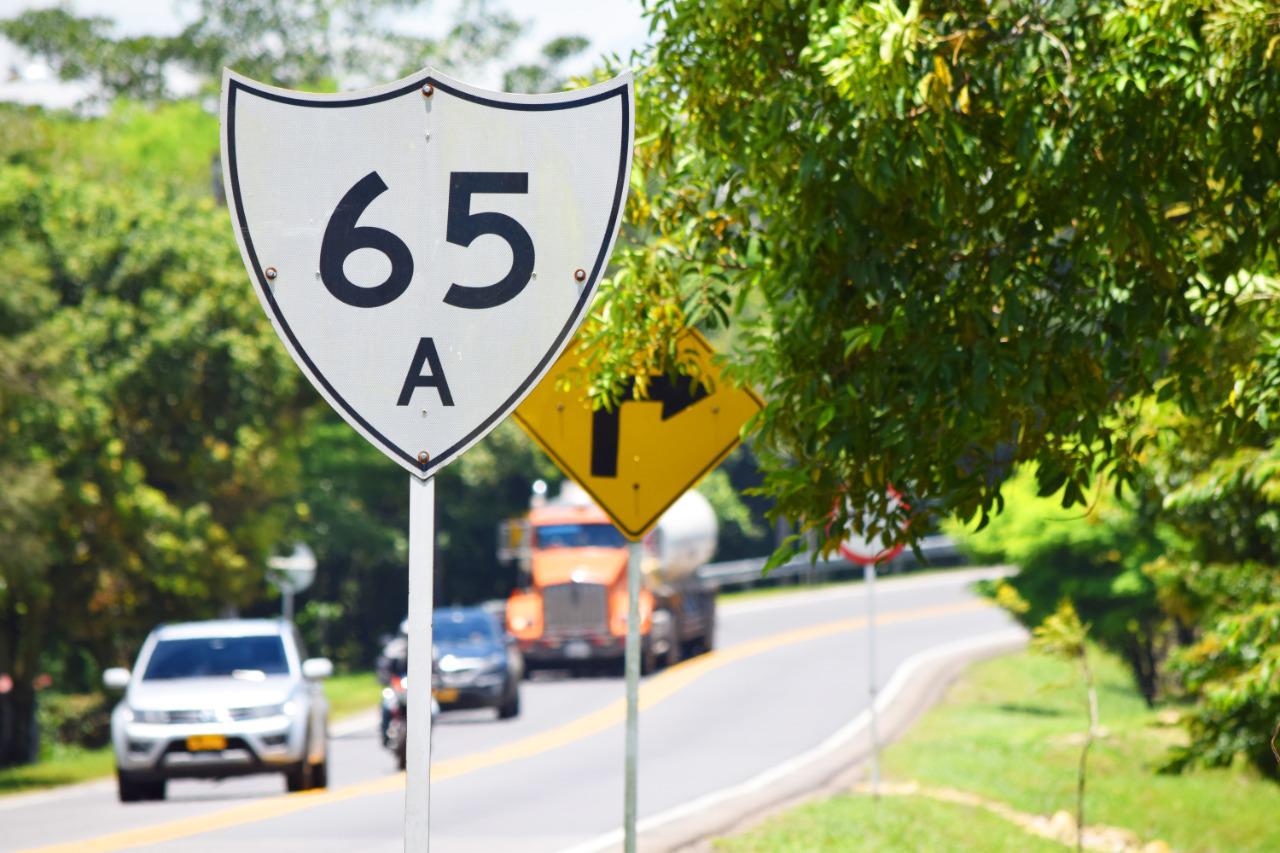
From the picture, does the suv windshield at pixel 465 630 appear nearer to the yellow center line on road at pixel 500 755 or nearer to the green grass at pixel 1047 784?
the yellow center line on road at pixel 500 755

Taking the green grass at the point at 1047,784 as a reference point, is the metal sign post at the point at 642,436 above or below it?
above

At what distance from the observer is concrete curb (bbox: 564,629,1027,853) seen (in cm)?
1575

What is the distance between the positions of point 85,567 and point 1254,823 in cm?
2094

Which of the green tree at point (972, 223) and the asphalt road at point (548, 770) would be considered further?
the asphalt road at point (548, 770)

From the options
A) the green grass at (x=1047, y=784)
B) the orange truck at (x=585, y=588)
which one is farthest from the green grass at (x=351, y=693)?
the green grass at (x=1047, y=784)

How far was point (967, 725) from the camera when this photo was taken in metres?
27.7

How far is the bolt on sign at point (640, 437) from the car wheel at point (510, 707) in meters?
21.6

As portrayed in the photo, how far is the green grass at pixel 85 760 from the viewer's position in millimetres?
25812

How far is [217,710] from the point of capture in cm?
1859

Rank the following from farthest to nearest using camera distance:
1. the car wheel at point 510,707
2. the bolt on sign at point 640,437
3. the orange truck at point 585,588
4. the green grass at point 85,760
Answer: the orange truck at point 585,588
the car wheel at point 510,707
the green grass at point 85,760
the bolt on sign at point 640,437

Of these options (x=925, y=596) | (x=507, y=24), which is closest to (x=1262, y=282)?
(x=925, y=596)

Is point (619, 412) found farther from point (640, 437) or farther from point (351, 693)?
point (351, 693)

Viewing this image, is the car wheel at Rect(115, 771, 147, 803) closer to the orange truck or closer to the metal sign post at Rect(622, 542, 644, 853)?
the metal sign post at Rect(622, 542, 644, 853)

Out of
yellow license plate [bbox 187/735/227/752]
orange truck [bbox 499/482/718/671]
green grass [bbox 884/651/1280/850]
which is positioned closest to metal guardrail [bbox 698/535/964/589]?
orange truck [bbox 499/482/718/671]
